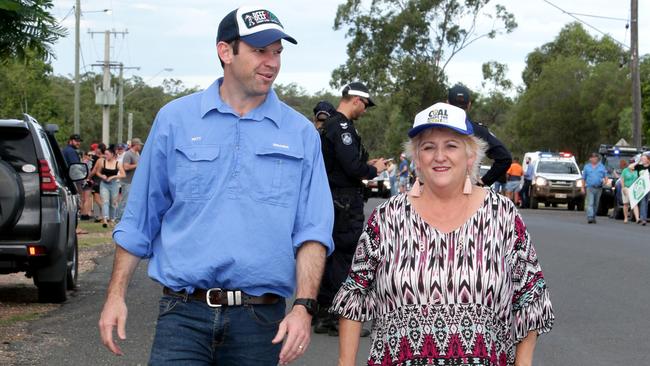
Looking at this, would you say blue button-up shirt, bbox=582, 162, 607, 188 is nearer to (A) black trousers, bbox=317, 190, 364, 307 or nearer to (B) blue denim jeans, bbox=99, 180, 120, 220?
(B) blue denim jeans, bbox=99, 180, 120, 220

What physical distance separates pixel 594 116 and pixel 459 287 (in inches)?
2954

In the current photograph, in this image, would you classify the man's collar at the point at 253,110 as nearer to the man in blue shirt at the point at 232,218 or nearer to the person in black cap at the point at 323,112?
the man in blue shirt at the point at 232,218

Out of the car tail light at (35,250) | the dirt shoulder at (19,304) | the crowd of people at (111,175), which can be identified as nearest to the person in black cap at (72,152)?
the crowd of people at (111,175)

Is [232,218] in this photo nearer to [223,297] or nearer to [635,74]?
[223,297]

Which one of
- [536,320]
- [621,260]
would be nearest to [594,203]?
[621,260]

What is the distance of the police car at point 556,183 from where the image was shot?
41.9 meters

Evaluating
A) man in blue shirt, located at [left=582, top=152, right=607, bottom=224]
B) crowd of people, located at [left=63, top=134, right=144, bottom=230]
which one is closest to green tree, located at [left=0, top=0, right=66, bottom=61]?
crowd of people, located at [left=63, top=134, right=144, bottom=230]

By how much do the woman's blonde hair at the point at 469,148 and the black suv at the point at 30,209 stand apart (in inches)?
264

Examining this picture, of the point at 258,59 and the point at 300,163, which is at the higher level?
the point at 258,59

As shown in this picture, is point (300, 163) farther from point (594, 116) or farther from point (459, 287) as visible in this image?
point (594, 116)

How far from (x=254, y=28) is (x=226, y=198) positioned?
653 mm

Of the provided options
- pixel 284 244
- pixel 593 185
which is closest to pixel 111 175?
pixel 593 185

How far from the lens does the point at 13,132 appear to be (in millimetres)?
11203

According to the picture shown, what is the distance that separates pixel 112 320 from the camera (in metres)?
4.28
